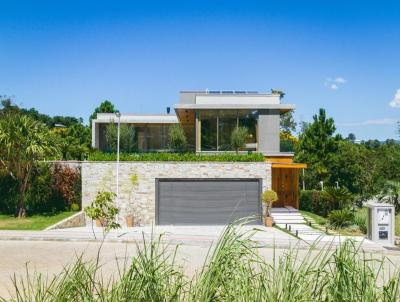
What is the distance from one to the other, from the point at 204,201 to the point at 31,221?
30.6 feet

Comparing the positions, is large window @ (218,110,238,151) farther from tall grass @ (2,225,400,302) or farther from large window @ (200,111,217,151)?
tall grass @ (2,225,400,302)

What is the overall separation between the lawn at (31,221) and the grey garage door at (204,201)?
5547 millimetres

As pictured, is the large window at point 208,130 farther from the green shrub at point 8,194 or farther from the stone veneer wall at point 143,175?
the green shrub at point 8,194

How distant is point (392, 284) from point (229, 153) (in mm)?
23060

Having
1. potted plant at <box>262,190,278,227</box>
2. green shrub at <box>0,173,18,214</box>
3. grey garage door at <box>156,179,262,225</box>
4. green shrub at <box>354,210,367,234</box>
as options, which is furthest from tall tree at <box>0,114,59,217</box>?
green shrub at <box>354,210,367,234</box>

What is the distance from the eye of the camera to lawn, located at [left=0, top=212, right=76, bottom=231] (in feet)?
67.6

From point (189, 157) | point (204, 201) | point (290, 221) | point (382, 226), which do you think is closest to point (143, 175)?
point (189, 157)

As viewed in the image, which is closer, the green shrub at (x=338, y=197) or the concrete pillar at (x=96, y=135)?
the green shrub at (x=338, y=197)

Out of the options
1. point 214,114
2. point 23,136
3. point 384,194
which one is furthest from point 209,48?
point 384,194

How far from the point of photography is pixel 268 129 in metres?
28.1

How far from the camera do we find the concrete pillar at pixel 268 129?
2797cm

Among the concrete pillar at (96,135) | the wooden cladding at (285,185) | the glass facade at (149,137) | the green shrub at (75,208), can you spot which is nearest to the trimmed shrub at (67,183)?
the green shrub at (75,208)

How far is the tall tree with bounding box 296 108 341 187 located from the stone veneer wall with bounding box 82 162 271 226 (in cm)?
1272

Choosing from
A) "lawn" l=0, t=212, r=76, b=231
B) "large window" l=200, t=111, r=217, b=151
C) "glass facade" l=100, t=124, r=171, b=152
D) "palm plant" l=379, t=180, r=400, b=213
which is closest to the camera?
"lawn" l=0, t=212, r=76, b=231
